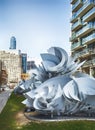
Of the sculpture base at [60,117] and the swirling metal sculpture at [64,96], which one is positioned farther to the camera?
the swirling metal sculpture at [64,96]

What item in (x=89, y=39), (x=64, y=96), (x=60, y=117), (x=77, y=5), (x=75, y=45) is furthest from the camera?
(x=75, y=45)

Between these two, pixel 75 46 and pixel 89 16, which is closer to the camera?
pixel 89 16

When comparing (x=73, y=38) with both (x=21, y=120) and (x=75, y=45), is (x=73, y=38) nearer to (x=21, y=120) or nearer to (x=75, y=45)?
(x=75, y=45)

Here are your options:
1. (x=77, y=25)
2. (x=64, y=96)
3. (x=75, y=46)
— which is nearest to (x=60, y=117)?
(x=64, y=96)

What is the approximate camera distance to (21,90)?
59281 millimetres

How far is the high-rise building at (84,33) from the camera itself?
60981 millimetres

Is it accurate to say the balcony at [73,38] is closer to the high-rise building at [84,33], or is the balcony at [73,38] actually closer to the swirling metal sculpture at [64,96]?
the high-rise building at [84,33]

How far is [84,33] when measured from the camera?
216 feet

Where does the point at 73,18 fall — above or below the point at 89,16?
above

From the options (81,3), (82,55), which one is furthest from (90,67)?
(81,3)

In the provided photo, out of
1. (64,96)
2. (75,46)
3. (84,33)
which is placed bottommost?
(64,96)

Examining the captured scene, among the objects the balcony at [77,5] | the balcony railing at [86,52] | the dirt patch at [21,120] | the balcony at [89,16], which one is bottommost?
the dirt patch at [21,120]

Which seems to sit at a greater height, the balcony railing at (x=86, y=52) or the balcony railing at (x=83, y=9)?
the balcony railing at (x=83, y=9)

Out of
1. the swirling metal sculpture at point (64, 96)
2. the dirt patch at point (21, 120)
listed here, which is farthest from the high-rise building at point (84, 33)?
the dirt patch at point (21, 120)
